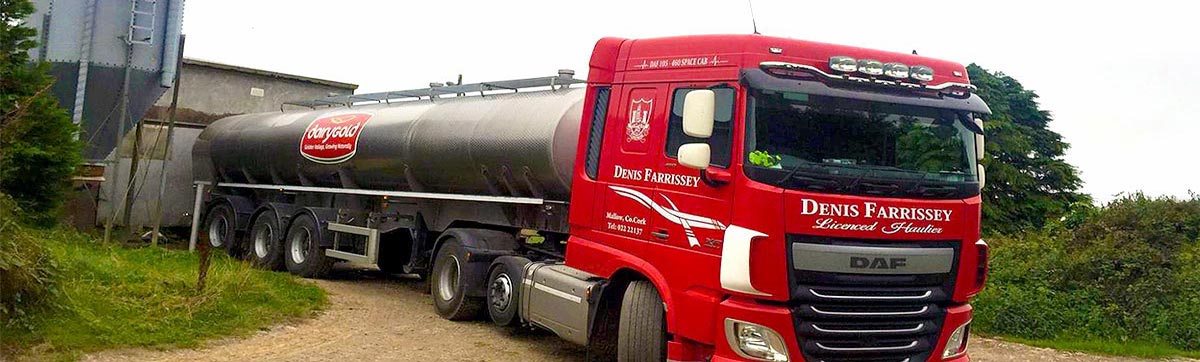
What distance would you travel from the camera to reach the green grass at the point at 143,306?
27.9ft

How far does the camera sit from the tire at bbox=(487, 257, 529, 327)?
10.3 metres

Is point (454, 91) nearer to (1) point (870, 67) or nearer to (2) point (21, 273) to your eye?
(2) point (21, 273)

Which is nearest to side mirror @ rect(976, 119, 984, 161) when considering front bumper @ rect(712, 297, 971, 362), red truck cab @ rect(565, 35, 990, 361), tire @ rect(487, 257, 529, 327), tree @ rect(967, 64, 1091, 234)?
red truck cab @ rect(565, 35, 990, 361)

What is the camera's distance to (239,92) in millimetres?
19266

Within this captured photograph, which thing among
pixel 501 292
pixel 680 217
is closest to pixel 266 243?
pixel 501 292

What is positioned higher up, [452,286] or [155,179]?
[155,179]

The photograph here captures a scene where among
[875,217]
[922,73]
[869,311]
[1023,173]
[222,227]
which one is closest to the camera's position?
[875,217]

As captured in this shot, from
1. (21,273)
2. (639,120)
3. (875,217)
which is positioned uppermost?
(639,120)

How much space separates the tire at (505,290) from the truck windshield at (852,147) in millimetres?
3679

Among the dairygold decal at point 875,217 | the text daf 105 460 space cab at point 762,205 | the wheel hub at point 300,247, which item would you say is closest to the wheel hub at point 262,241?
the wheel hub at point 300,247

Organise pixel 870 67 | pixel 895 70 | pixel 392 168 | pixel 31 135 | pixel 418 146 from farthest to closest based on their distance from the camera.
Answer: pixel 392 168 → pixel 418 146 → pixel 31 135 → pixel 895 70 → pixel 870 67

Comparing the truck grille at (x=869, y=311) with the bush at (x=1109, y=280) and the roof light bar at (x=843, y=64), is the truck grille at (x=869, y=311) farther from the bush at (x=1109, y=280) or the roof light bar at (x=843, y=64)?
the bush at (x=1109, y=280)

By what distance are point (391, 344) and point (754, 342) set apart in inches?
164

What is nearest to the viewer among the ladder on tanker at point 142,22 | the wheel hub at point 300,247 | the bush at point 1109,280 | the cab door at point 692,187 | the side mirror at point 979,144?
the cab door at point 692,187
